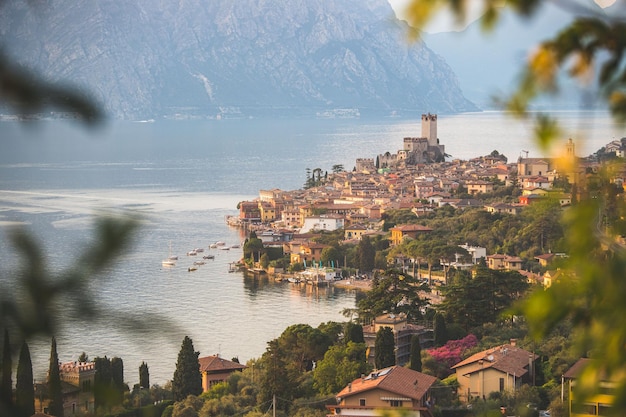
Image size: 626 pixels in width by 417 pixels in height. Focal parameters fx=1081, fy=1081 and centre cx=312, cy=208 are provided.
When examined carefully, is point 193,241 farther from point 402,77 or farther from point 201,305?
point 402,77

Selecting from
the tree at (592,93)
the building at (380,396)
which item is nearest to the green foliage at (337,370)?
the building at (380,396)

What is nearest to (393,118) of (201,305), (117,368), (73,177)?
(73,177)

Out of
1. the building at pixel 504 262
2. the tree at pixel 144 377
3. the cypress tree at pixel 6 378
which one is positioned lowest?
the tree at pixel 144 377

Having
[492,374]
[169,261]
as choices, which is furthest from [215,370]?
[169,261]

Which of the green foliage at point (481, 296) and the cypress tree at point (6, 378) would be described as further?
the green foliage at point (481, 296)

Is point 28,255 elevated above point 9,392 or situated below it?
above

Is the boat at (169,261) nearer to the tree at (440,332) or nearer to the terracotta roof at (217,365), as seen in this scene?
the tree at (440,332)
